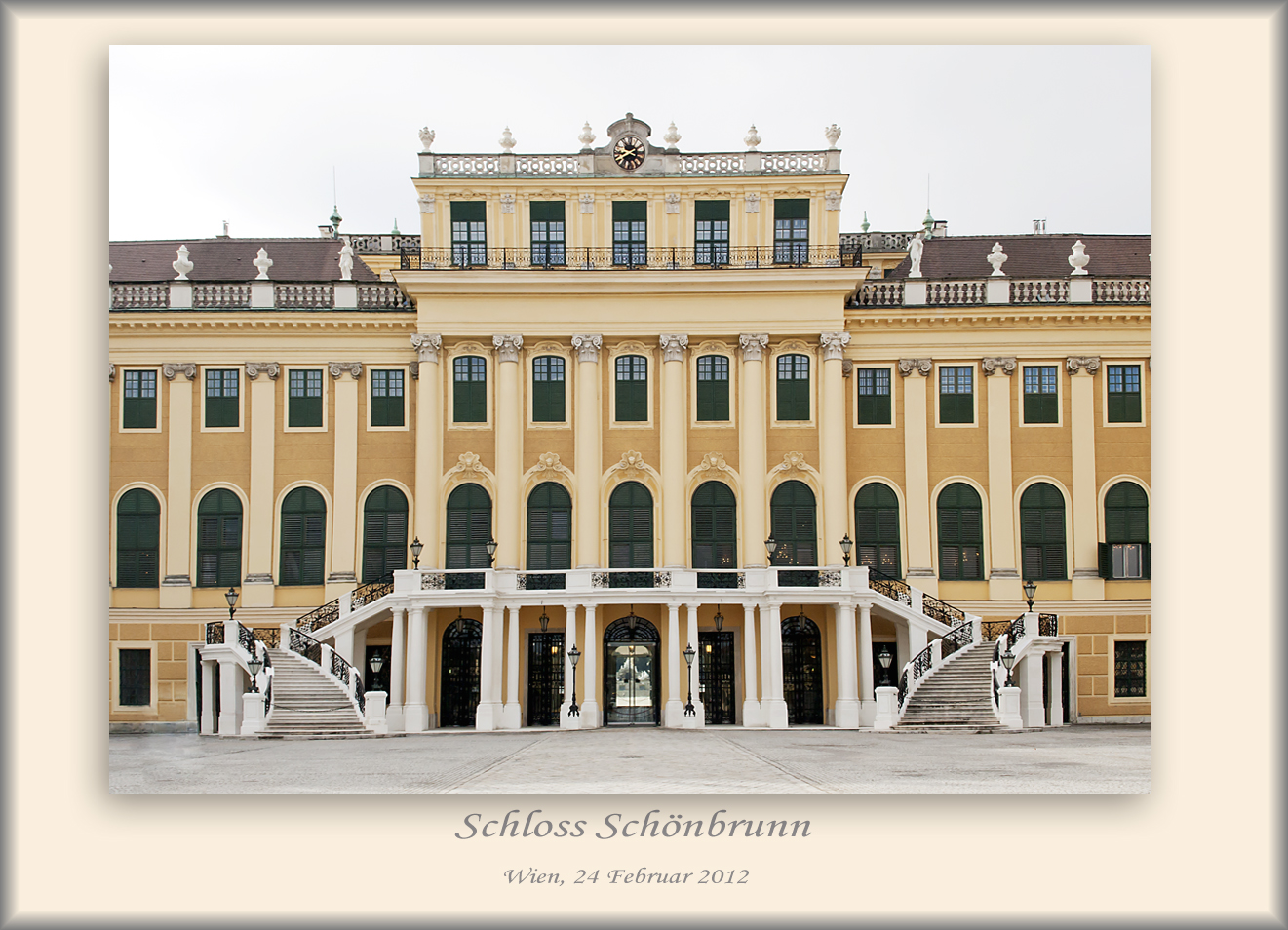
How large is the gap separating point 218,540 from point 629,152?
13980 mm

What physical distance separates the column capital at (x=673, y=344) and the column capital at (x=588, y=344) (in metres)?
1.57

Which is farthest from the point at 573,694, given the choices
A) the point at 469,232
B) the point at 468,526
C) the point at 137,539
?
the point at 469,232

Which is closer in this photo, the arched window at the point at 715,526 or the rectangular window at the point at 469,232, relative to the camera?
the arched window at the point at 715,526

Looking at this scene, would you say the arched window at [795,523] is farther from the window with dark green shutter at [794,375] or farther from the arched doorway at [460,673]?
the arched doorway at [460,673]

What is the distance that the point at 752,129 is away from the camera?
3281cm

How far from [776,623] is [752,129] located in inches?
480

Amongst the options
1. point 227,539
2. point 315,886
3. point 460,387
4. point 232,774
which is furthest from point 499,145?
point 315,886

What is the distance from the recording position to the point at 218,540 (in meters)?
32.4

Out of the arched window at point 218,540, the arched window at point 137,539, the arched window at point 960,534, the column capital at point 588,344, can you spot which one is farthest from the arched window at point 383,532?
the arched window at point 960,534

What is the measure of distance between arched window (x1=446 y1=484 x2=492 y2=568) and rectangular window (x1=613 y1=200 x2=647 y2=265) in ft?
22.7

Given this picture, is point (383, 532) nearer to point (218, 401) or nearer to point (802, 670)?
point (218, 401)

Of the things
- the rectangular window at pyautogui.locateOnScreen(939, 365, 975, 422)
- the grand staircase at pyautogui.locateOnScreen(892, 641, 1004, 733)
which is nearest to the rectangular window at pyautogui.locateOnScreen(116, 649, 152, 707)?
the grand staircase at pyautogui.locateOnScreen(892, 641, 1004, 733)

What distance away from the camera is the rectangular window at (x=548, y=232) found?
110 ft

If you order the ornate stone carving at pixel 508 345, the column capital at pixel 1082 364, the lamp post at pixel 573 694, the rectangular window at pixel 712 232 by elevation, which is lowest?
the lamp post at pixel 573 694
